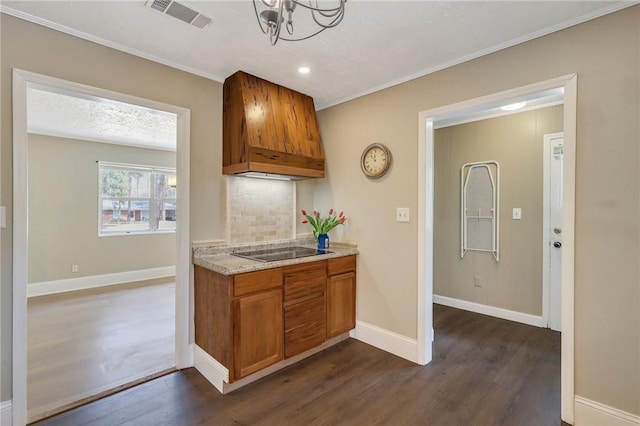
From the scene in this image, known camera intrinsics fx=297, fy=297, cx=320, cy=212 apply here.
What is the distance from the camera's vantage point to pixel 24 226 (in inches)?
73.8

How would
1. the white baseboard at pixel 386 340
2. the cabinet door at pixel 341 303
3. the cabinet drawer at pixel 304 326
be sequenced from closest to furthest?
1. the cabinet drawer at pixel 304 326
2. the white baseboard at pixel 386 340
3. the cabinet door at pixel 341 303

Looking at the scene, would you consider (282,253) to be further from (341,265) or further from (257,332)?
(257,332)

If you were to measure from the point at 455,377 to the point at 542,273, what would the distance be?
1.79m

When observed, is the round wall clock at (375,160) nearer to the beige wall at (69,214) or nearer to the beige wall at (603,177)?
the beige wall at (603,177)

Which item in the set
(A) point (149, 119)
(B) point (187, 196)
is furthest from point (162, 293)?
(B) point (187, 196)

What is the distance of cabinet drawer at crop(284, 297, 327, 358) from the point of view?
2.46 m

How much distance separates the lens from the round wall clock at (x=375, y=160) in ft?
9.30

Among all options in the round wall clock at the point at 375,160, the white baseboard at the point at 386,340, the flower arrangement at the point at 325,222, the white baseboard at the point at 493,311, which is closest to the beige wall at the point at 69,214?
the flower arrangement at the point at 325,222

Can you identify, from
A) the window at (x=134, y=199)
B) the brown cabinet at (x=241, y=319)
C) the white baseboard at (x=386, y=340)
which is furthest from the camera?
the window at (x=134, y=199)

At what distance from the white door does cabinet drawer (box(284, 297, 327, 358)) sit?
2.54 metres

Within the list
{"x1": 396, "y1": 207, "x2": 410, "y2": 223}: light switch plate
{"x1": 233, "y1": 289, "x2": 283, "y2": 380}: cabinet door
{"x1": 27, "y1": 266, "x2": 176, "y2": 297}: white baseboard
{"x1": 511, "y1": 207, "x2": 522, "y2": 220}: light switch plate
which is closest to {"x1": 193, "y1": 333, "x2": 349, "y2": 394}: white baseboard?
{"x1": 233, "y1": 289, "x2": 283, "y2": 380}: cabinet door

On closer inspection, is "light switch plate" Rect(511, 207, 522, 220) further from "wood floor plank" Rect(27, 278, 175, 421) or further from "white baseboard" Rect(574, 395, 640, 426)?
"wood floor plank" Rect(27, 278, 175, 421)

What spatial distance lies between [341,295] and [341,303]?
80mm

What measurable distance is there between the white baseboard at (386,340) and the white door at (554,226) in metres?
1.81
